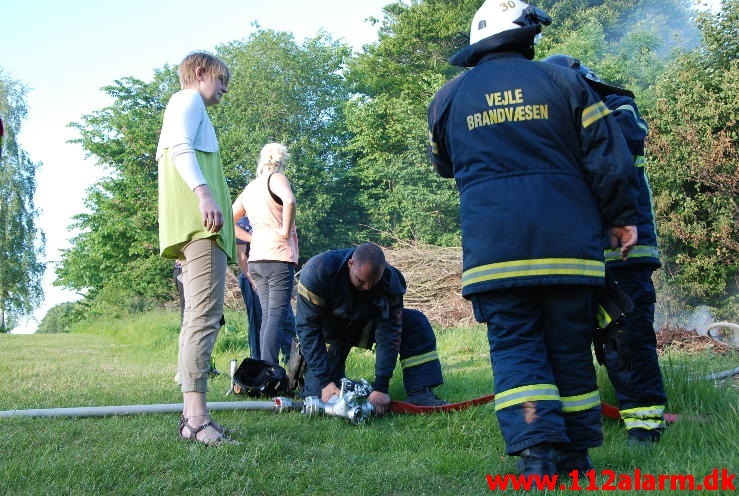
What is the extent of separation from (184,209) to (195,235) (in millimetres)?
151

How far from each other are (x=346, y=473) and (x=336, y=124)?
32.4m

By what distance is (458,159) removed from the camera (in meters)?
3.27

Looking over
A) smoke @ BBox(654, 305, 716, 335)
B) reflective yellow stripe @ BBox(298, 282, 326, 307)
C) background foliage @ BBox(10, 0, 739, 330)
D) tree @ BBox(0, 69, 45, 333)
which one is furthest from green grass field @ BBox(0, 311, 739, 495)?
tree @ BBox(0, 69, 45, 333)

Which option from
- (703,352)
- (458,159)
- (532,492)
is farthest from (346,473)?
(703,352)

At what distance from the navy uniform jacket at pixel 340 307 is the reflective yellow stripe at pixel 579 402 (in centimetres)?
180

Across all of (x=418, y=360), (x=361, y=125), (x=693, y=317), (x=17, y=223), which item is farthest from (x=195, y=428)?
(x=17, y=223)

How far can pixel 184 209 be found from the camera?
12.4 feet

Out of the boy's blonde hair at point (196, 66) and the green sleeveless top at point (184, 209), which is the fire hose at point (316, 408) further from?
the boy's blonde hair at point (196, 66)

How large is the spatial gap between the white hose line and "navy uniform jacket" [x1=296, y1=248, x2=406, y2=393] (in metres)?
0.49

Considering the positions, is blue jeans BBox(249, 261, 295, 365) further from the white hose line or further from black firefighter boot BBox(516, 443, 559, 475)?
black firefighter boot BBox(516, 443, 559, 475)

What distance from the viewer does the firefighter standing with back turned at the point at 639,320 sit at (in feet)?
11.9

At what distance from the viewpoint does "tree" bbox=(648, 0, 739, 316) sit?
14586 mm

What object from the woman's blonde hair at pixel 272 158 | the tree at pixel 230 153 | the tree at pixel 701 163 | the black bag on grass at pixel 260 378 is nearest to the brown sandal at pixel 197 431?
the black bag on grass at pixel 260 378

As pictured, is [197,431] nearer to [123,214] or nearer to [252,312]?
[252,312]
